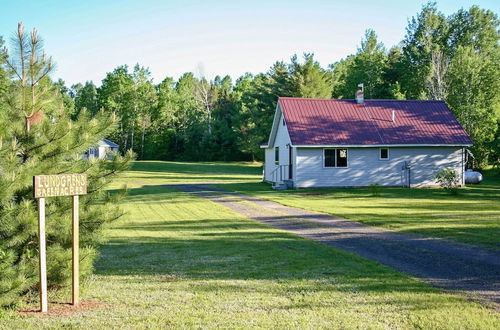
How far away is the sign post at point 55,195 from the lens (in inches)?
221

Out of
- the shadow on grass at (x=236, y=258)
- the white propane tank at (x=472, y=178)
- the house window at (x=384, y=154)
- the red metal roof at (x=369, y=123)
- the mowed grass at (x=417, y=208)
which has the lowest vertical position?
the shadow on grass at (x=236, y=258)

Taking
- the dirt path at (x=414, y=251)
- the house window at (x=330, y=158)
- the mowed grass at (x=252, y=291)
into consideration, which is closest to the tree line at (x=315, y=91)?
the house window at (x=330, y=158)

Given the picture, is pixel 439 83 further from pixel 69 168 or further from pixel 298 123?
pixel 69 168

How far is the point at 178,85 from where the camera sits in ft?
274

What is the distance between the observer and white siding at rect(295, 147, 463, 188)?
26547mm

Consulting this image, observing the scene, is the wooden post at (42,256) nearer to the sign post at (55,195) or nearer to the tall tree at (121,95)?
the sign post at (55,195)

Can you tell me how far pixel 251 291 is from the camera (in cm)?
680

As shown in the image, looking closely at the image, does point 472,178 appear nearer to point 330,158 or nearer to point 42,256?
point 330,158

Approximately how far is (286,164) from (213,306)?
22368 mm

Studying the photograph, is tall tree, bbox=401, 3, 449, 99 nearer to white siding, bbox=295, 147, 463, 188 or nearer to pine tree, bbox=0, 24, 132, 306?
white siding, bbox=295, 147, 463, 188

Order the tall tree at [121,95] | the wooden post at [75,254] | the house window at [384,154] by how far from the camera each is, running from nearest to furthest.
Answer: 1. the wooden post at [75,254]
2. the house window at [384,154]
3. the tall tree at [121,95]

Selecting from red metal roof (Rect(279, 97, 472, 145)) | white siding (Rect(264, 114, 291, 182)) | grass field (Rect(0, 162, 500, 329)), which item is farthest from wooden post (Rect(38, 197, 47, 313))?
white siding (Rect(264, 114, 291, 182))

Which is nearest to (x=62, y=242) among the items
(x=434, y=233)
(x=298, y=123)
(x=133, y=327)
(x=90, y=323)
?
(x=90, y=323)

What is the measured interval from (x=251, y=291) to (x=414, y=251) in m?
4.24
